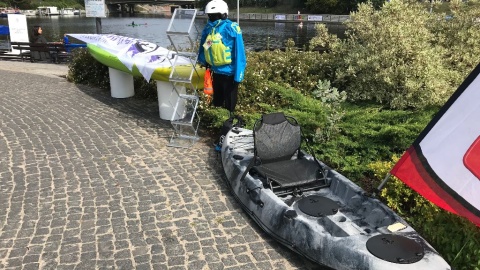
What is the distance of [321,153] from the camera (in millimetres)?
6434

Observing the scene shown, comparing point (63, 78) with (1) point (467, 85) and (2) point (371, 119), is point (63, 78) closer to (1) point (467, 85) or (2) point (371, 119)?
(2) point (371, 119)

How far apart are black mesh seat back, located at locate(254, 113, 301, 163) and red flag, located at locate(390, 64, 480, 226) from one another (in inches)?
69.0

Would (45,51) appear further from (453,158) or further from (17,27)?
(453,158)

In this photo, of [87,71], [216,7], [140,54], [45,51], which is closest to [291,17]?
[45,51]

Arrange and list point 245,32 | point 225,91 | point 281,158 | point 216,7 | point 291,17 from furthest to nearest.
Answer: point 291,17, point 245,32, point 225,91, point 216,7, point 281,158

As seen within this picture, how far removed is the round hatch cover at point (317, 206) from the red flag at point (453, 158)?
0.88 metres

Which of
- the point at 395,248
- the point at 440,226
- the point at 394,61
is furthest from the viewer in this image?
the point at 394,61

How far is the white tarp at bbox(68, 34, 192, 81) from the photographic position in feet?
27.3

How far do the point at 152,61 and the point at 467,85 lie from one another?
6305mm

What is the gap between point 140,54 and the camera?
8.90m

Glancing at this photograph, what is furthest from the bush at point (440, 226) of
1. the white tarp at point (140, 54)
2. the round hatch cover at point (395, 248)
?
the white tarp at point (140, 54)

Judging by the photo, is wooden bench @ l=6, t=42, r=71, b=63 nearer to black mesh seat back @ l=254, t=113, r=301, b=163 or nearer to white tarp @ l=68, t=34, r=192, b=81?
white tarp @ l=68, t=34, r=192, b=81

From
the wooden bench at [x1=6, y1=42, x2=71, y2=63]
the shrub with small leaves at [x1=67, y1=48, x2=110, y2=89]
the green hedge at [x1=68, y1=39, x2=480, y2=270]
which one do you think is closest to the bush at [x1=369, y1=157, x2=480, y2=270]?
the green hedge at [x1=68, y1=39, x2=480, y2=270]

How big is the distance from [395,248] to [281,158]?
7.14 ft
